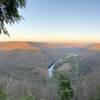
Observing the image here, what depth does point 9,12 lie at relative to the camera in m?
8.66

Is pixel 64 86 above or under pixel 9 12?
under

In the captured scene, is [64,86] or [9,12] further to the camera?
[64,86]

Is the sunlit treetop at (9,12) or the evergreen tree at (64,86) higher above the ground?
the sunlit treetop at (9,12)

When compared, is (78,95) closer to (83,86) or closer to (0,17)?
(83,86)

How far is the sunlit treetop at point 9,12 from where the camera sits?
8508 millimetres

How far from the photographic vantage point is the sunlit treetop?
8508 mm

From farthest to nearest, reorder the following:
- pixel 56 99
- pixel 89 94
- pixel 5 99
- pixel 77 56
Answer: pixel 77 56 < pixel 89 94 < pixel 56 99 < pixel 5 99

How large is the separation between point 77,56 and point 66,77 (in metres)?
48.8

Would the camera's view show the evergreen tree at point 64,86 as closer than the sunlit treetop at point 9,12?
No

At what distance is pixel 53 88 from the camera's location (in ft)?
76.6

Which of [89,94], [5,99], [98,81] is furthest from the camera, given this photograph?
[98,81]

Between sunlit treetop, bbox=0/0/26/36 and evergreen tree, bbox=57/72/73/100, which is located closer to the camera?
sunlit treetop, bbox=0/0/26/36

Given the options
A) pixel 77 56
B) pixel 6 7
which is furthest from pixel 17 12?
pixel 77 56

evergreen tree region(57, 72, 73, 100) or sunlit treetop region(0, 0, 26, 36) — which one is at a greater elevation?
sunlit treetop region(0, 0, 26, 36)
